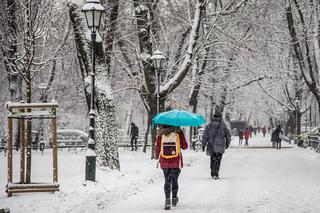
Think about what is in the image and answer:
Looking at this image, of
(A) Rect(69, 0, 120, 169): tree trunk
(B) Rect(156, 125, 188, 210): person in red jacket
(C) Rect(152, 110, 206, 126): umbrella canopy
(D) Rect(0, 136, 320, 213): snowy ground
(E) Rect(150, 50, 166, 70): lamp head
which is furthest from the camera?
(E) Rect(150, 50, 166, 70): lamp head

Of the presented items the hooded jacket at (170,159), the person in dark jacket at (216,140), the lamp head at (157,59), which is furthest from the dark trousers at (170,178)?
the lamp head at (157,59)

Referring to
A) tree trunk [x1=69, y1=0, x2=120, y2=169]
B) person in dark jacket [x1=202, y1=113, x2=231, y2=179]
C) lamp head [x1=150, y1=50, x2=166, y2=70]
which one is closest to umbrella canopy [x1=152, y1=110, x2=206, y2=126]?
person in dark jacket [x1=202, y1=113, x2=231, y2=179]

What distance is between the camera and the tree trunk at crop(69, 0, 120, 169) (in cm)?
1623

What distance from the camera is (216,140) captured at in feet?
53.7

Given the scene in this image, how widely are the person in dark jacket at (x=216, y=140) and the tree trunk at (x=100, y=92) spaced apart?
2697mm

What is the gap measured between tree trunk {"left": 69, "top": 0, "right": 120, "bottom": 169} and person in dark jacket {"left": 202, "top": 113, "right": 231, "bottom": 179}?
2.70m

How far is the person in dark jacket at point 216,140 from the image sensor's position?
53.5 feet

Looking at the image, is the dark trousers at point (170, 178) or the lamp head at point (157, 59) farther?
the lamp head at point (157, 59)

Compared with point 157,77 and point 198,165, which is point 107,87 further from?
point 198,165

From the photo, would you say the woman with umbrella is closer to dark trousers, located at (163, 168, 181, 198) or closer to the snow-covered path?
dark trousers, located at (163, 168, 181, 198)

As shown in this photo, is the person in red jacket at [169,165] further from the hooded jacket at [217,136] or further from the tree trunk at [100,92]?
the tree trunk at [100,92]

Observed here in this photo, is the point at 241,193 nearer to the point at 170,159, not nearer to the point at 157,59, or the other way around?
the point at 170,159

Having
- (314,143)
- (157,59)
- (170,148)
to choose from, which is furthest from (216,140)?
(314,143)

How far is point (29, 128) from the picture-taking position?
14.2m
